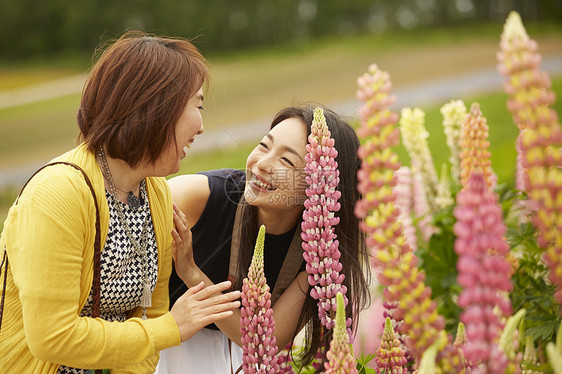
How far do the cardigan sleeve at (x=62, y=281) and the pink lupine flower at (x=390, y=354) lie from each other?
65cm

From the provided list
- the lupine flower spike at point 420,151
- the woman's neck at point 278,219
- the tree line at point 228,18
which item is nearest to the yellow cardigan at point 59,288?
the woman's neck at point 278,219

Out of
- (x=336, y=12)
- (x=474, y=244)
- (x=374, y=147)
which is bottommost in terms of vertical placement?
(x=474, y=244)

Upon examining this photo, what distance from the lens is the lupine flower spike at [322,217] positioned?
64.6 inches

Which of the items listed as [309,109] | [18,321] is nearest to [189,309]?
[18,321]

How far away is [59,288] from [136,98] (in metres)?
0.64

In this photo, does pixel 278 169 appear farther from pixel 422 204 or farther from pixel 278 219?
pixel 422 204

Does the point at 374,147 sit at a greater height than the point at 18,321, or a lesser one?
greater

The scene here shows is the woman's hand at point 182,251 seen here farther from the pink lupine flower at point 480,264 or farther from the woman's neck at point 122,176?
the pink lupine flower at point 480,264

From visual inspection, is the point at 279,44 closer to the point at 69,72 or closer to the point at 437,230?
the point at 69,72

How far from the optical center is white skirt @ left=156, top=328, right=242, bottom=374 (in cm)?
272

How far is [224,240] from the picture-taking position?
8.61ft

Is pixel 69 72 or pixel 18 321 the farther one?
pixel 69 72

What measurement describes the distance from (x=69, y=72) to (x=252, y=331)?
1522cm

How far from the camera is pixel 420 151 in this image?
3.23 metres
